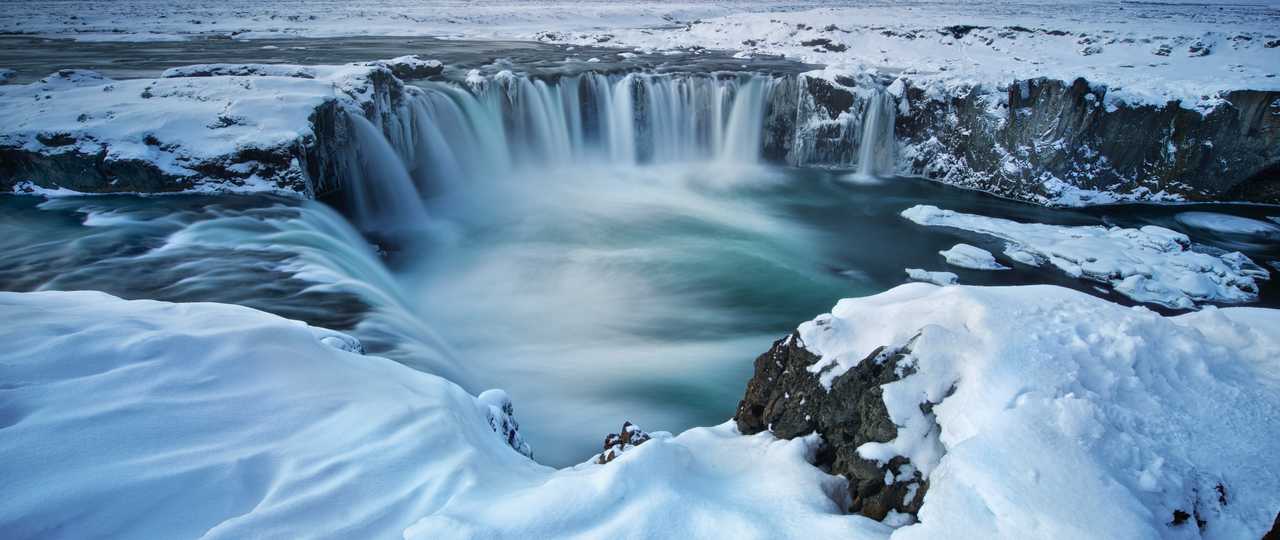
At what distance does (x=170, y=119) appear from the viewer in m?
9.09

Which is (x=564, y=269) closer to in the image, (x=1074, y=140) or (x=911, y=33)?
(x=1074, y=140)

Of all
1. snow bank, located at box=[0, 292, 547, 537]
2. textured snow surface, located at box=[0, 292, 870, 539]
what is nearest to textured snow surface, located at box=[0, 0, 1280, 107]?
textured snow surface, located at box=[0, 292, 870, 539]

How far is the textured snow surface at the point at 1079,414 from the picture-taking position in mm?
2182

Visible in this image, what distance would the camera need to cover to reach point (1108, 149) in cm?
1355

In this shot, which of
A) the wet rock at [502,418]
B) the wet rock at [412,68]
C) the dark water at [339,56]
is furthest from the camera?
the dark water at [339,56]

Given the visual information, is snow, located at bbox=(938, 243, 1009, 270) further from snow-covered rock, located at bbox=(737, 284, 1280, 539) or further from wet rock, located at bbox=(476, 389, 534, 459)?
wet rock, located at bbox=(476, 389, 534, 459)

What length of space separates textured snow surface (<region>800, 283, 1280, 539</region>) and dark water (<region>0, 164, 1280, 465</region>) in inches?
148

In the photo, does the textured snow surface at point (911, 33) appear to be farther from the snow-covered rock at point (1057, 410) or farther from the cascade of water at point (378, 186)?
the snow-covered rock at point (1057, 410)

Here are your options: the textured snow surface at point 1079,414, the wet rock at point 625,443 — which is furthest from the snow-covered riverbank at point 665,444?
the wet rock at point 625,443

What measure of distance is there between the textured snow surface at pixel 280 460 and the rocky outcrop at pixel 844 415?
0.12m

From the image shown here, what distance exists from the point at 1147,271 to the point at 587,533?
11145 mm

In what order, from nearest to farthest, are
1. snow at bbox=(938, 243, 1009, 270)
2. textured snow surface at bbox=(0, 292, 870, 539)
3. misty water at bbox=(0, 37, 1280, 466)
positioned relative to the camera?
textured snow surface at bbox=(0, 292, 870, 539) < misty water at bbox=(0, 37, 1280, 466) < snow at bbox=(938, 243, 1009, 270)

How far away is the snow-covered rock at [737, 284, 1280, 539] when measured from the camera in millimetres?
2189

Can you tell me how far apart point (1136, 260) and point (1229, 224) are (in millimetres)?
4104
